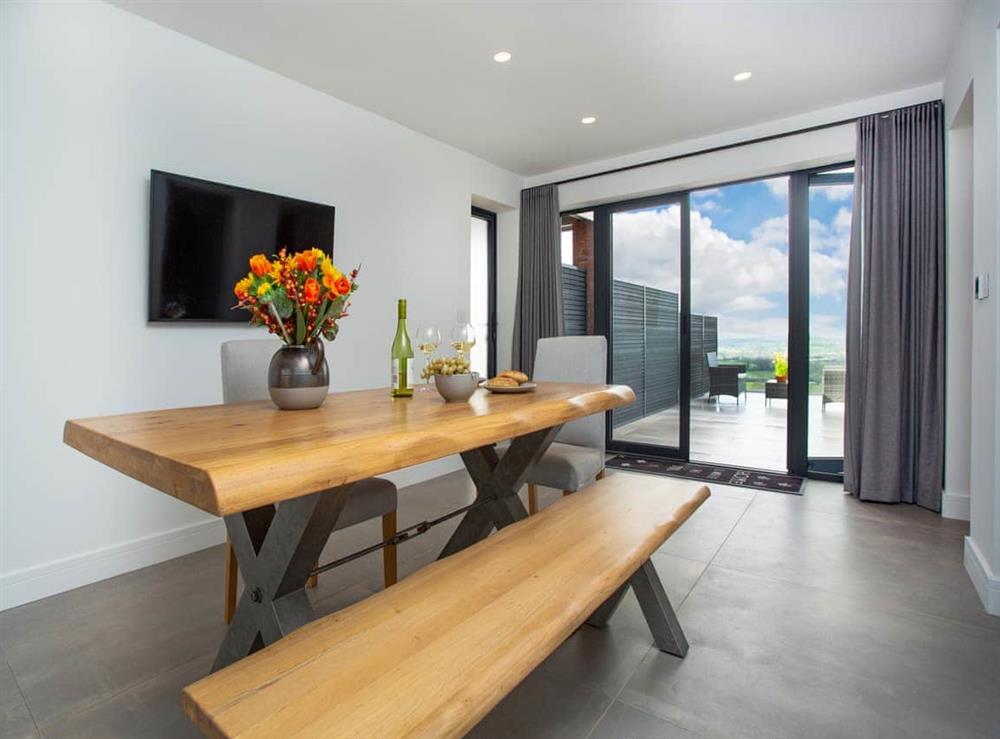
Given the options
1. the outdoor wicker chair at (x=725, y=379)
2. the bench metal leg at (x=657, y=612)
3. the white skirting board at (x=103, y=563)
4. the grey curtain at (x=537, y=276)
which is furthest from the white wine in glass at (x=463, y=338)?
the outdoor wicker chair at (x=725, y=379)

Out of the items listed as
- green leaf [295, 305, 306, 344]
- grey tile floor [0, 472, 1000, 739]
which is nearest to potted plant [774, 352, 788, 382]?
grey tile floor [0, 472, 1000, 739]

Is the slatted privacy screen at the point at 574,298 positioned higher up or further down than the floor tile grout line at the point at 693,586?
higher up

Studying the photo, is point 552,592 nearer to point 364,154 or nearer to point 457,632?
point 457,632

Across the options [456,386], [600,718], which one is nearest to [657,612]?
[600,718]

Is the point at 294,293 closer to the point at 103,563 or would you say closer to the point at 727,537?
the point at 103,563

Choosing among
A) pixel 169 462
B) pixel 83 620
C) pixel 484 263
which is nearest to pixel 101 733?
pixel 83 620

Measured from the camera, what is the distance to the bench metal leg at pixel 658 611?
1.83 m

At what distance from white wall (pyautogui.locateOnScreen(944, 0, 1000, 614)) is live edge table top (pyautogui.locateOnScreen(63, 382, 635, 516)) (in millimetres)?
1766

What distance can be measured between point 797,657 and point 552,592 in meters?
1.14

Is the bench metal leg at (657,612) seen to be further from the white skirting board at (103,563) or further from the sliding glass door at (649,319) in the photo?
the sliding glass door at (649,319)

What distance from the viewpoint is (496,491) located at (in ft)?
7.18

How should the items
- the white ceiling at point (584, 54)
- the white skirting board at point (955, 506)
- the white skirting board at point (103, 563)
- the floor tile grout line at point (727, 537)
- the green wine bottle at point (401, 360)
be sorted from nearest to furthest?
the green wine bottle at point (401, 360) → the white skirting board at point (103, 563) → the floor tile grout line at point (727, 537) → the white ceiling at point (584, 54) → the white skirting board at point (955, 506)

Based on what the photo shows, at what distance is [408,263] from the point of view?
4109 millimetres

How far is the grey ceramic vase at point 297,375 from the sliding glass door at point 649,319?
378 cm
